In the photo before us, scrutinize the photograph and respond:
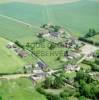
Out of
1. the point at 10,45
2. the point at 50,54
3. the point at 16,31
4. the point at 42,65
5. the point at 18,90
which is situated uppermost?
the point at 16,31

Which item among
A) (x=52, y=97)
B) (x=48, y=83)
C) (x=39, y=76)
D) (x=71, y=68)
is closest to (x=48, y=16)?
(x=71, y=68)

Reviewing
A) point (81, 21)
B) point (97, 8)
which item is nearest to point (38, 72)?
point (81, 21)

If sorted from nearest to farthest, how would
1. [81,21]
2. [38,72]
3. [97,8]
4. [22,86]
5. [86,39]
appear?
[22,86] → [38,72] → [86,39] → [81,21] → [97,8]

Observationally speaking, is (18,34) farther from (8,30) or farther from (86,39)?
(86,39)

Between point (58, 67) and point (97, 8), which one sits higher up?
point (97, 8)

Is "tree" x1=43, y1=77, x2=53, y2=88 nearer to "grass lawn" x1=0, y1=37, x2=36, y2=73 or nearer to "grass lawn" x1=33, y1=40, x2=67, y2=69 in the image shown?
Result: "grass lawn" x1=0, y1=37, x2=36, y2=73

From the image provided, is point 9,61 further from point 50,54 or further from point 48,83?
point 48,83

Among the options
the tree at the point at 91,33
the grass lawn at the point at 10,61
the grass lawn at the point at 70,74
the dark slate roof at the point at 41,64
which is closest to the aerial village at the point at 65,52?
the dark slate roof at the point at 41,64

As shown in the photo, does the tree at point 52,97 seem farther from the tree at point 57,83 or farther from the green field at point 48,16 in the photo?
the green field at point 48,16
